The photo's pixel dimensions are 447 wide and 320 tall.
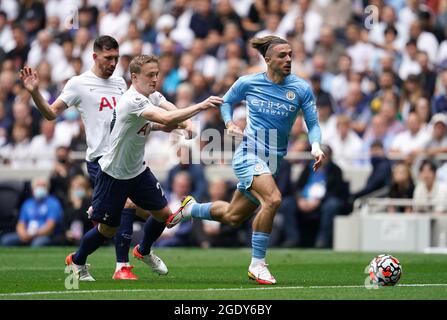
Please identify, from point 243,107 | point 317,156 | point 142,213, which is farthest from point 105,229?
point 243,107

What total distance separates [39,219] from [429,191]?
7055mm

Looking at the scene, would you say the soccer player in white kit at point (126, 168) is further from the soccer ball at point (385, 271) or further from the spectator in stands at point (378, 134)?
the spectator in stands at point (378, 134)

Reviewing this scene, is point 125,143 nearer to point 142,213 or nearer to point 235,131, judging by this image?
point 235,131

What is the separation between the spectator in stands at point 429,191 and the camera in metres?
20.9

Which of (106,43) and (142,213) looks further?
(142,213)

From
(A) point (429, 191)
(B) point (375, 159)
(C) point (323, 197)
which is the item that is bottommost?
(C) point (323, 197)

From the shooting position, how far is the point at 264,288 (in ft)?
39.9

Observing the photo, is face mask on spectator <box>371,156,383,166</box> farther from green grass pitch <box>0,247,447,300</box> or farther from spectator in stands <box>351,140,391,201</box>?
green grass pitch <box>0,247,447,300</box>

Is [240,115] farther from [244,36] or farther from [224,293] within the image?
[224,293]

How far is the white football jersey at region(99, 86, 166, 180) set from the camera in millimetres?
12977

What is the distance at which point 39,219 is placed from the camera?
2261 cm

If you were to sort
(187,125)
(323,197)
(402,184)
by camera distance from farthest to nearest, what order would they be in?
(323,197), (402,184), (187,125)
